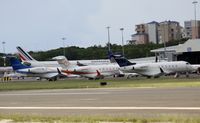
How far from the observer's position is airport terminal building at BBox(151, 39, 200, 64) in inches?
4001

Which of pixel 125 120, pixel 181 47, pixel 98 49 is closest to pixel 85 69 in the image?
pixel 181 47

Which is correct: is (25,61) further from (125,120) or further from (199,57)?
(125,120)

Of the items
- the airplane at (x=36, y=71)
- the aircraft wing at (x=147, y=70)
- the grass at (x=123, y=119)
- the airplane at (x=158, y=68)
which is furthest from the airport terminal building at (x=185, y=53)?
the grass at (x=123, y=119)

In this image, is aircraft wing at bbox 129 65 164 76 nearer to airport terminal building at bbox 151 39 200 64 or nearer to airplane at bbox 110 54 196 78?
airplane at bbox 110 54 196 78

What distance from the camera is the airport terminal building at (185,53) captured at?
10162 cm

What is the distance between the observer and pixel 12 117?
17.9m

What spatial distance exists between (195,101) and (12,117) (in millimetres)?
8755

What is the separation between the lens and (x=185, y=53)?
359 ft

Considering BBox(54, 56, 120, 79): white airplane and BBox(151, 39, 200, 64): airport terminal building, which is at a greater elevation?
BBox(151, 39, 200, 64): airport terminal building

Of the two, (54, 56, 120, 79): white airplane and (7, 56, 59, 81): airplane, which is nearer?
(54, 56, 120, 79): white airplane

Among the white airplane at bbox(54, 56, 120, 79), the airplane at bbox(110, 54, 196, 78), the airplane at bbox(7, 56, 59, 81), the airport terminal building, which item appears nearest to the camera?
the airplane at bbox(110, 54, 196, 78)

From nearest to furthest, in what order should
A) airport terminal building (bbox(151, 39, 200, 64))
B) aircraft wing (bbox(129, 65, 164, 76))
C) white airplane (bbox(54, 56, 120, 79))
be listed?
1. aircraft wing (bbox(129, 65, 164, 76))
2. white airplane (bbox(54, 56, 120, 79))
3. airport terminal building (bbox(151, 39, 200, 64))

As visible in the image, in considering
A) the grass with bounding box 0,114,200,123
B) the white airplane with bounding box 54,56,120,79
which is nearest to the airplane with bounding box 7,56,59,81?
the white airplane with bounding box 54,56,120,79

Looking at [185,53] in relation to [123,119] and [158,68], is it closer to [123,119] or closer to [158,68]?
→ [158,68]
